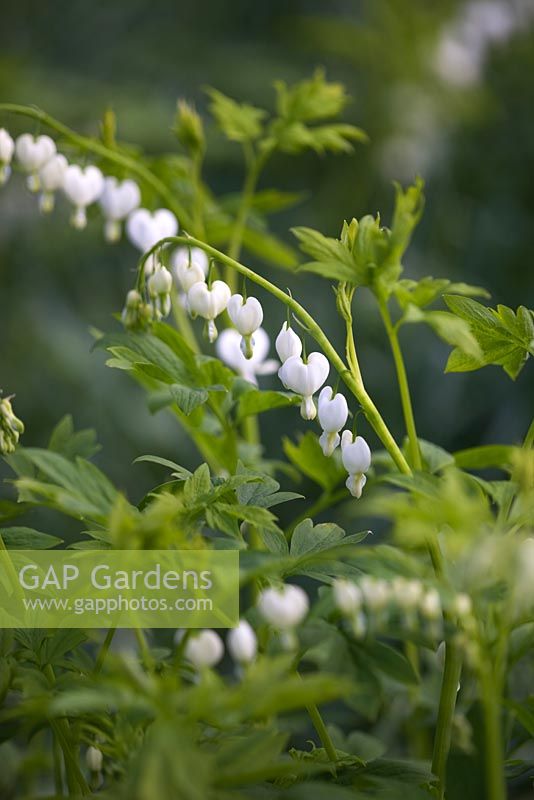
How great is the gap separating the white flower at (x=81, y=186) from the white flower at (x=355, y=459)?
58 cm

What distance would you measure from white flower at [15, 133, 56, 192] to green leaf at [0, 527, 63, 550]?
1.79ft

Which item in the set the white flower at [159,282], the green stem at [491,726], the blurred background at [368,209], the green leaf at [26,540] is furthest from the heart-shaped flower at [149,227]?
the blurred background at [368,209]

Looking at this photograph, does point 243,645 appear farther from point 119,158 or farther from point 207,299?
point 119,158

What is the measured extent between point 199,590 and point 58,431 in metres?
0.41

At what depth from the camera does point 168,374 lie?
95cm

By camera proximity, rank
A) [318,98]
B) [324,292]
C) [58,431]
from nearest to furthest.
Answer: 1. [58,431]
2. [318,98]
3. [324,292]

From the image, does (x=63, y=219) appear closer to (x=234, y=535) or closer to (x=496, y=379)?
(x=496, y=379)

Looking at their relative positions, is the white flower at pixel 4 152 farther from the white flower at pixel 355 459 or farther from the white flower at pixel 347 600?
the white flower at pixel 347 600

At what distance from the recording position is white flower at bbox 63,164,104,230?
1.24 m

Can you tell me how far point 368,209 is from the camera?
336 cm

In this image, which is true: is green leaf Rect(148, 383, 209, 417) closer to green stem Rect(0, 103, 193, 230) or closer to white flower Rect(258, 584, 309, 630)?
white flower Rect(258, 584, 309, 630)

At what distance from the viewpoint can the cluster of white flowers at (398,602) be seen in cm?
61

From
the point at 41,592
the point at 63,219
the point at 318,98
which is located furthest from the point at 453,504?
the point at 63,219

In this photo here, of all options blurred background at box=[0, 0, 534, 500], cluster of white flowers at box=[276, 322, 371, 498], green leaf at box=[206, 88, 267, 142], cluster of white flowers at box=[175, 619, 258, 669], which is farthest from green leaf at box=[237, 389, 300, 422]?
blurred background at box=[0, 0, 534, 500]
